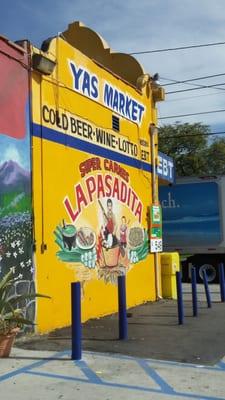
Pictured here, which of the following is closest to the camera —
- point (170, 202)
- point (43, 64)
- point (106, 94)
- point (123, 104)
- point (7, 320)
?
point (7, 320)

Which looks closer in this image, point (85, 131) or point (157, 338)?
point (157, 338)

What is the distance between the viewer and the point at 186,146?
46219mm

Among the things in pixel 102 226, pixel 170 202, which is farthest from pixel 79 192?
pixel 170 202

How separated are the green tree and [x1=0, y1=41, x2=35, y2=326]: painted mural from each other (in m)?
36.5

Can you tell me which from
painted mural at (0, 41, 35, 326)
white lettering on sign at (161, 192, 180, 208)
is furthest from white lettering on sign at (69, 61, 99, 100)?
white lettering on sign at (161, 192, 180, 208)

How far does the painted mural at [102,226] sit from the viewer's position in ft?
35.8

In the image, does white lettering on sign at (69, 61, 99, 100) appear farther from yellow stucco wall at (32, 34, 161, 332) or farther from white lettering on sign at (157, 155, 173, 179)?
white lettering on sign at (157, 155, 173, 179)

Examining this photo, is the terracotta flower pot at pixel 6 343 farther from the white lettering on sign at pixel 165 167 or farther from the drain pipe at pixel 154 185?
the white lettering on sign at pixel 165 167

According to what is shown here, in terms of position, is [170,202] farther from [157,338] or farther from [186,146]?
[186,146]

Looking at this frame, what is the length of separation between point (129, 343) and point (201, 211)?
46.1 feet

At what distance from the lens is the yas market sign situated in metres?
11.3

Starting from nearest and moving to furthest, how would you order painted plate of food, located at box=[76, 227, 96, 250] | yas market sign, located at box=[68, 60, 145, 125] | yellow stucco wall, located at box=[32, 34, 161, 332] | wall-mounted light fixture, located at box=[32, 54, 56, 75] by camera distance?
1. wall-mounted light fixture, located at box=[32, 54, 56, 75]
2. yellow stucco wall, located at box=[32, 34, 161, 332]
3. painted plate of food, located at box=[76, 227, 96, 250]
4. yas market sign, located at box=[68, 60, 145, 125]

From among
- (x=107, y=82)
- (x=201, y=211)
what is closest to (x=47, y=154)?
(x=107, y=82)

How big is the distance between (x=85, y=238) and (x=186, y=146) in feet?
117
